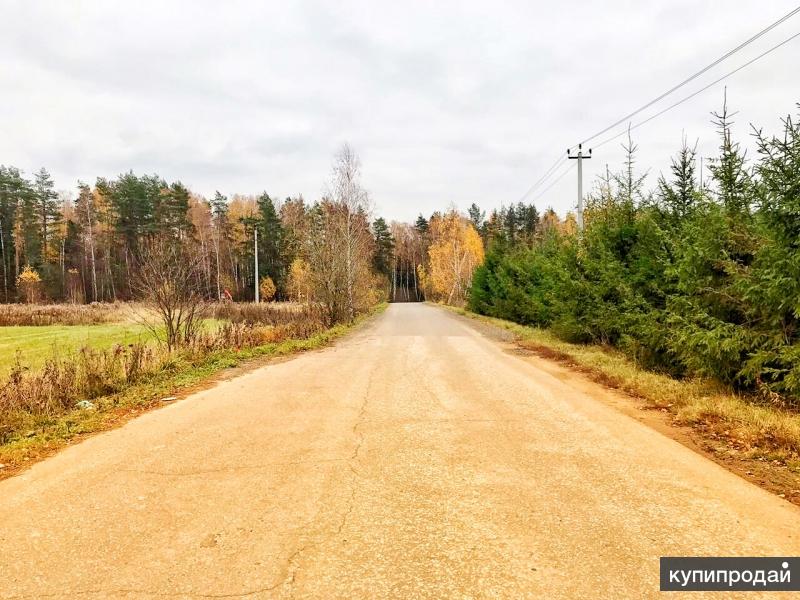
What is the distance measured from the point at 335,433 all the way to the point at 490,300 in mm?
26130

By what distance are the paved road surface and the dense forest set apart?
2084 millimetres

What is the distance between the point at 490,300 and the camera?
30.7 metres

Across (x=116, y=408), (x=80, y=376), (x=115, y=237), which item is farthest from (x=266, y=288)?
(x=116, y=408)

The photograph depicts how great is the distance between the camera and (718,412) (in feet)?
19.6

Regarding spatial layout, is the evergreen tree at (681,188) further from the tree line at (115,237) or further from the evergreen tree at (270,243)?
the evergreen tree at (270,243)

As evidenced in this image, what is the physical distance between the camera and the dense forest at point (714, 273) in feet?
19.7

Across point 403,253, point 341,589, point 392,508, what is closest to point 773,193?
point 392,508

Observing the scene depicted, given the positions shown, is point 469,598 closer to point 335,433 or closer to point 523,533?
point 523,533

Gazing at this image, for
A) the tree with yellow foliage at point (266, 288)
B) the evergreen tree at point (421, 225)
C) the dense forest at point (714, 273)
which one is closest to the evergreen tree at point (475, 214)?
the evergreen tree at point (421, 225)

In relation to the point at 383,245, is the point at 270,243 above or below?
below

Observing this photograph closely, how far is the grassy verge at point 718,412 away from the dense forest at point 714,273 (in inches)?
13.6

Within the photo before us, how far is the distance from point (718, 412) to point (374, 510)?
4960 millimetres

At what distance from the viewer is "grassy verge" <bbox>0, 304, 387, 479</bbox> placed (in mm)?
4980

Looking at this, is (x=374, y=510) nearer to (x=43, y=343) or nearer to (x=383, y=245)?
(x=43, y=343)
